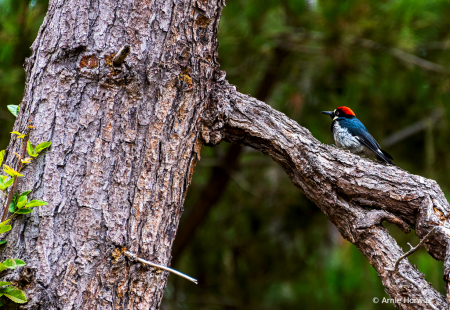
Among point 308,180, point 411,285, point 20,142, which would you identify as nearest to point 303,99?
point 308,180

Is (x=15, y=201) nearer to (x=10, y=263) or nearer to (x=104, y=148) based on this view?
(x=10, y=263)

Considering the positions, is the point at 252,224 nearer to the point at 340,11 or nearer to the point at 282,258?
the point at 282,258

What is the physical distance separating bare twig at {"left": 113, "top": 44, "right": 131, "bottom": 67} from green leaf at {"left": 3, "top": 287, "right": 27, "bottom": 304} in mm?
974

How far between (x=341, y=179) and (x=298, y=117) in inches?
120

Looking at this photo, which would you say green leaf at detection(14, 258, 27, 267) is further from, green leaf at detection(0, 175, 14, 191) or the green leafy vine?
green leaf at detection(0, 175, 14, 191)

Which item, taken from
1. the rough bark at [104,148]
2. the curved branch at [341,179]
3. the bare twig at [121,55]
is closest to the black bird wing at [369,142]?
the curved branch at [341,179]

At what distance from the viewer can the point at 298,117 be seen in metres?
4.98

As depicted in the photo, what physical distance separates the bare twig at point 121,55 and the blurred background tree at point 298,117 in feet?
5.62

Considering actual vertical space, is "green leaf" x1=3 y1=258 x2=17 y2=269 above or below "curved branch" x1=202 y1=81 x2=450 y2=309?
below

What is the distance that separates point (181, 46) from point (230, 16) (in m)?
2.09

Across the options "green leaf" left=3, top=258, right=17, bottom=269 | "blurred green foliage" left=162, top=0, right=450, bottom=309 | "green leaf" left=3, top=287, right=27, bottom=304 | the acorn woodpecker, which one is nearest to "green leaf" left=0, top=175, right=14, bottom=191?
"green leaf" left=3, top=258, right=17, bottom=269

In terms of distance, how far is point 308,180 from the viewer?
2037 mm

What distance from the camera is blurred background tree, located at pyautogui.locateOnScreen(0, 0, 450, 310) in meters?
3.71

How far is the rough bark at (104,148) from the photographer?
5.15 feet
